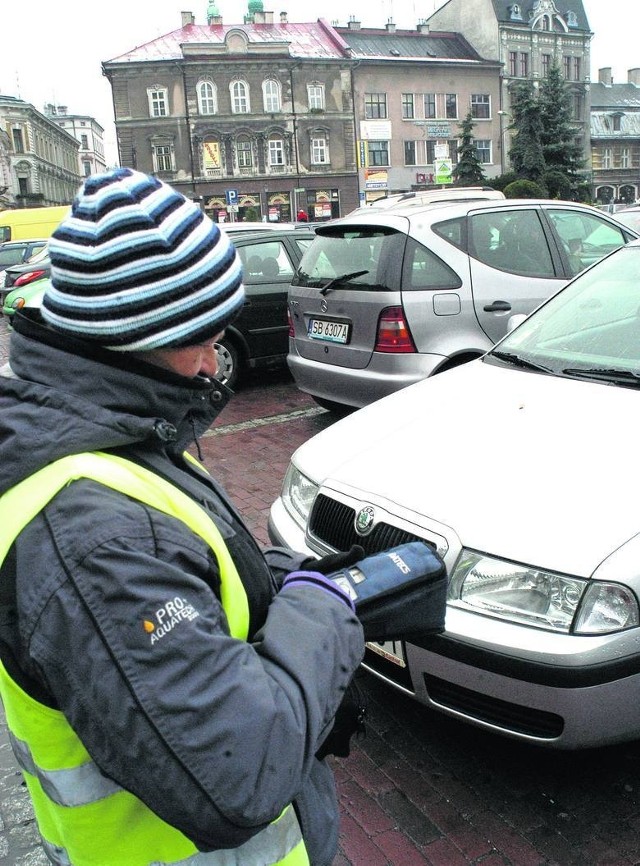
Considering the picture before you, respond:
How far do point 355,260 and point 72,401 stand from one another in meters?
4.97

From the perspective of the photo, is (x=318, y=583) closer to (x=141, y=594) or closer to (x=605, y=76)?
(x=141, y=594)

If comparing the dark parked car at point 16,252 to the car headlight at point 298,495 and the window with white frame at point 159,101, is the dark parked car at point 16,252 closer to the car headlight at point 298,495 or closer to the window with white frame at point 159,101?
the car headlight at point 298,495

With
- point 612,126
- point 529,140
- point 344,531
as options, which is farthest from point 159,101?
point 344,531

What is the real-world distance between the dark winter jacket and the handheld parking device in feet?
0.71

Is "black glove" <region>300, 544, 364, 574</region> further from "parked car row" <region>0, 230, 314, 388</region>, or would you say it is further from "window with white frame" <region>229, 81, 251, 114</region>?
"window with white frame" <region>229, 81, 251, 114</region>

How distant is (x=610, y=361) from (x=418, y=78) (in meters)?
59.1

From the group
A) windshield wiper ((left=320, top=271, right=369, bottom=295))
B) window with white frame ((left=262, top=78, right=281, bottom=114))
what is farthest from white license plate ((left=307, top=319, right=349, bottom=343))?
window with white frame ((left=262, top=78, right=281, bottom=114))

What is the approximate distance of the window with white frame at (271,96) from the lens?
53.7 m

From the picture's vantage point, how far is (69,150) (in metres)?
119

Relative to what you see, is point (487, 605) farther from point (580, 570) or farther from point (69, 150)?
point (69, 150)

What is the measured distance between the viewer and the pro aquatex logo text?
Answer: 3.23 feet

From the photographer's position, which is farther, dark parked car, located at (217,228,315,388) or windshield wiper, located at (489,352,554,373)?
dark parked car, located at (217,228,315,388)

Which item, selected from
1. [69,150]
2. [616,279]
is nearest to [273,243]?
[616,279]

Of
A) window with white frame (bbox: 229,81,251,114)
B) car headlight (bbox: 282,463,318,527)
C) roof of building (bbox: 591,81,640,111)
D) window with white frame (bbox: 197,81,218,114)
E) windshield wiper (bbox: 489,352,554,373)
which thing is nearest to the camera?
car headlight (bbox: 282,463,318,527)
